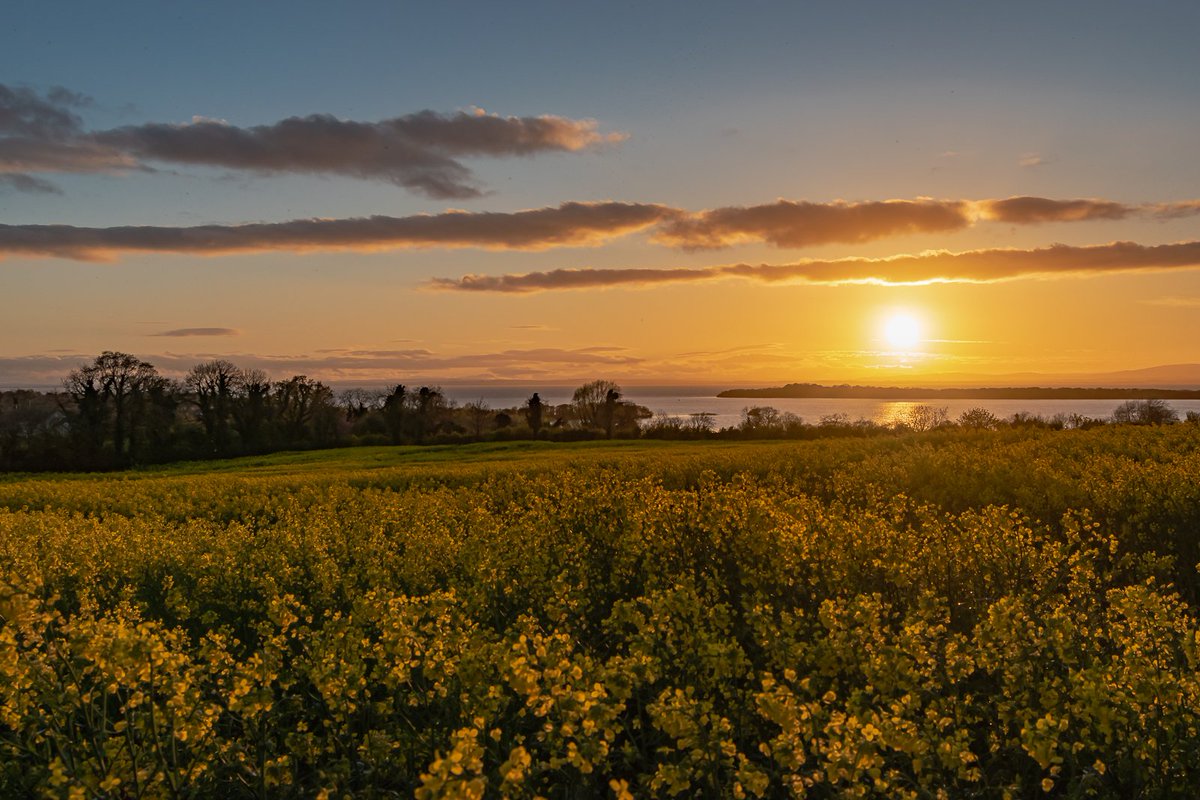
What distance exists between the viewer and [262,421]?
61.1 m

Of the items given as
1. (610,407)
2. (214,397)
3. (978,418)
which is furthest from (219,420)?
(978,418)

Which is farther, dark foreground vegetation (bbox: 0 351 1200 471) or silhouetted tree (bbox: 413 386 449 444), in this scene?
silhouetted tree (bbox: 413 386 449 444)

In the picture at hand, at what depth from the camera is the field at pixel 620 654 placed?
4363 mm

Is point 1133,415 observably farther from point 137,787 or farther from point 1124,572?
point 137,787

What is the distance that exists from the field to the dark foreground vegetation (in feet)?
124

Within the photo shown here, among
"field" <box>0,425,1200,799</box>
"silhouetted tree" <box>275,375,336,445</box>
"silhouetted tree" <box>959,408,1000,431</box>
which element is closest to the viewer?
"field" <box>0,425,1200,799</box>

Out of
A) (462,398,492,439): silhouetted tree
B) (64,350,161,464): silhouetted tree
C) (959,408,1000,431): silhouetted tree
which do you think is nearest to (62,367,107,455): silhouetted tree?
(64,350,161,464): silhouetted tree

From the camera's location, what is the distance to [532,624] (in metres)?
5.72

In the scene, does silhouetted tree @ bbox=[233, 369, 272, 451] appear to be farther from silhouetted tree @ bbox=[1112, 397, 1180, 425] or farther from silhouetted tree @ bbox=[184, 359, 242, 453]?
silhouetted tree @ bbox=[1112, 397, 1180, 425]

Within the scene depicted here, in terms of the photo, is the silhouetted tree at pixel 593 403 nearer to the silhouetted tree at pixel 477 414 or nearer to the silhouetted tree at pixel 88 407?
the silhouetted tree at pixel 477 414

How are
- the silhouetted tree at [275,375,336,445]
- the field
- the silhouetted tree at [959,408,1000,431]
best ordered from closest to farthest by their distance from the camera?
the field
the silhouetted tree at [959,408,1000,431]
the silhouetted tree at [275,375,336,445]

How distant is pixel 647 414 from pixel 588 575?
5939 cm

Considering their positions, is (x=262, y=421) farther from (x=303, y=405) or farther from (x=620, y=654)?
(x=620, y=654)

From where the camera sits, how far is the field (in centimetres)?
436
